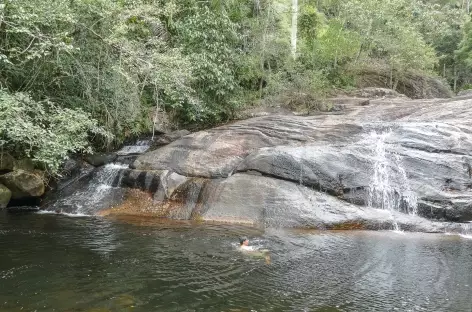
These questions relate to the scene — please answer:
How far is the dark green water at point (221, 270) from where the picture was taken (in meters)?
7.00

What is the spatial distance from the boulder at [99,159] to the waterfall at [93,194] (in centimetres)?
39

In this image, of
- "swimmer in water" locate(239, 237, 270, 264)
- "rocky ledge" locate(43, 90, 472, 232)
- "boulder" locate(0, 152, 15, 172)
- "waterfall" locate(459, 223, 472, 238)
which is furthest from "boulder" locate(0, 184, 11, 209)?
"waterfall" locate(459, 223, 472, 238)

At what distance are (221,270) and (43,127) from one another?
637 centimetres

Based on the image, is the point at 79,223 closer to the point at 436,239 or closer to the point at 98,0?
the point at 98,0

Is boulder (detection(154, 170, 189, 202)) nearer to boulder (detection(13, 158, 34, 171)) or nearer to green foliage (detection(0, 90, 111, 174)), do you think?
green foliage (detection(0, 90, 111, 174))

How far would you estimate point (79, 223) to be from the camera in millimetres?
12430

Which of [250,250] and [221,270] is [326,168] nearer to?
[250,250]

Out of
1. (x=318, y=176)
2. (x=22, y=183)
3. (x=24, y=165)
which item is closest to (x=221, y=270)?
(x=318, y=176)

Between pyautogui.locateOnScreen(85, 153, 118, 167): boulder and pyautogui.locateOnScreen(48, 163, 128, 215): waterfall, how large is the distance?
0.39 metres

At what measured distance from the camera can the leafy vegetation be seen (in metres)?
11.1

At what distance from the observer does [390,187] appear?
13625 mm

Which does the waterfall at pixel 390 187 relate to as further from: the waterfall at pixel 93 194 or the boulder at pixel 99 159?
the boulder at pixel 99 159

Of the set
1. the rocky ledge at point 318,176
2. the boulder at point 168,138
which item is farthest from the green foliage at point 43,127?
the boulder at point 168,138

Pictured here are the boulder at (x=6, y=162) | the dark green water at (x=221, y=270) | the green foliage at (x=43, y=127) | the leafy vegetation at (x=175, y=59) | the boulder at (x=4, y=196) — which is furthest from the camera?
the boulder at (x=6, y=162)
